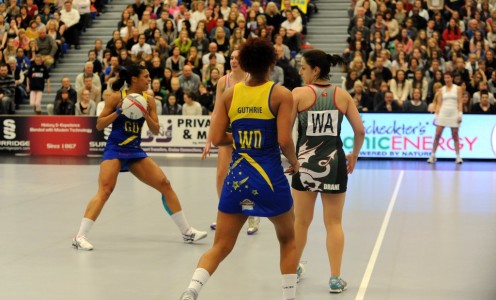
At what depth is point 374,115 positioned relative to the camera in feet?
63.9

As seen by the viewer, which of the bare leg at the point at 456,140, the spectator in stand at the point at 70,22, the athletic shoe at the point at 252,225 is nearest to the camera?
the athletic shoe at the point at 252,225

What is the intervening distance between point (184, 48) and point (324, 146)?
15.3 meters

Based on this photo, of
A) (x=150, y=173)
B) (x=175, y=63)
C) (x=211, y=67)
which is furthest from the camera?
(x=175, y=63)

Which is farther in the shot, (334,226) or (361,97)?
(361,97)

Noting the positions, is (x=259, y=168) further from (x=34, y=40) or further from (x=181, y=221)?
(x=34, y=40)

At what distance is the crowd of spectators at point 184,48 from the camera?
67.4 feet

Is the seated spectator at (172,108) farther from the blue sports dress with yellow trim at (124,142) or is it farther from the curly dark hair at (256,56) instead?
the curly dark hair at (256,56)

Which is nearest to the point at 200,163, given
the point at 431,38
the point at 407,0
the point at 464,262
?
the point at 431,38

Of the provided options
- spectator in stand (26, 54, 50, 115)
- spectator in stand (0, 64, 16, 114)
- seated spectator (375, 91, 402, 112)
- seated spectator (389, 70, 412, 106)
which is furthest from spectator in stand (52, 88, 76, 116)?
seated spectator (389, 70, 412, 106)

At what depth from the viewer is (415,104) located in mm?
19719

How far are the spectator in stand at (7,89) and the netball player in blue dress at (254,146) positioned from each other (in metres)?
16.2

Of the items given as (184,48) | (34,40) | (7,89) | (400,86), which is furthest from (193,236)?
(34,40)

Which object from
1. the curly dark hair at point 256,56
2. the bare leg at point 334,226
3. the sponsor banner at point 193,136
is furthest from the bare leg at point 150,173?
the sponsor banner at point 193,136

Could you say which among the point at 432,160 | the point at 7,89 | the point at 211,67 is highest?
the point at 211,67
